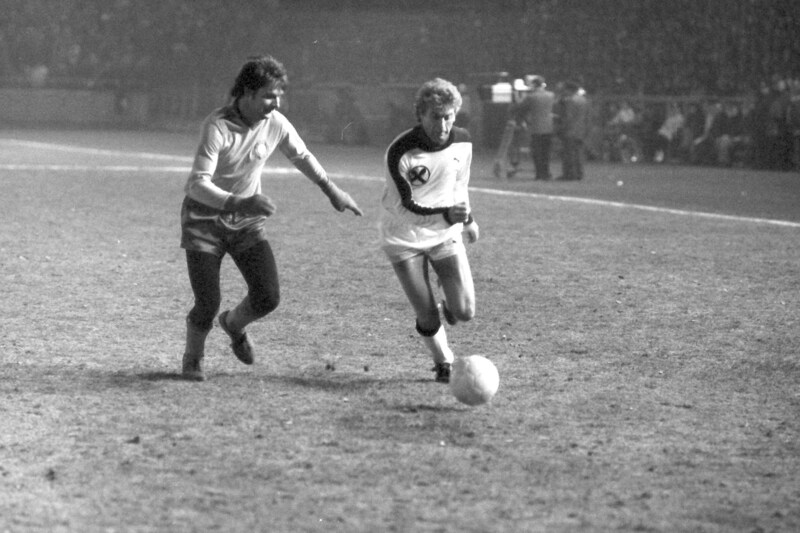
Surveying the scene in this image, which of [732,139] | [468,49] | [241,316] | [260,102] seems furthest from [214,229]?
[468,49]

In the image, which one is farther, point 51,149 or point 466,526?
point 51,149

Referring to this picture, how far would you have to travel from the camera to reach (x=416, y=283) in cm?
766

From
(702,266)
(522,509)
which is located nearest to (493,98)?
(702,266)

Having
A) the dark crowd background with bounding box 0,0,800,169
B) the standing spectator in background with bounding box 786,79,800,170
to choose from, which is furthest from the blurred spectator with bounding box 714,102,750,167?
the standing spectator in background with bounding box 786,79,800,170

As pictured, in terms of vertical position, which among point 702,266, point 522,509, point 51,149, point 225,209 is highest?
point 225,209

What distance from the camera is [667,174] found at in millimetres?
28000

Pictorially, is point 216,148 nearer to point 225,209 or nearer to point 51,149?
point 225,209

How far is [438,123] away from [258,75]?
928 millimetres

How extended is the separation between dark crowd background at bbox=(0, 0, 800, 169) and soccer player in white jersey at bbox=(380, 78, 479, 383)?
72.7ft

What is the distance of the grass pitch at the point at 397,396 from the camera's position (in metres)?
5.48

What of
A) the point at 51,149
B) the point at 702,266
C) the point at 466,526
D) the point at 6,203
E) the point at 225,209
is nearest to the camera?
the point at 466,526

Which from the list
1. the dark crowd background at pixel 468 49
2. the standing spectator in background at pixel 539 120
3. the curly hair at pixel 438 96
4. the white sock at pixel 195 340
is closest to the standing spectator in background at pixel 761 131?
the dark crowd background at pixel 468 49

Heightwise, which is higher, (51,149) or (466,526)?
(466,526)

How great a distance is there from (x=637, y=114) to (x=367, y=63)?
13.1 metres
